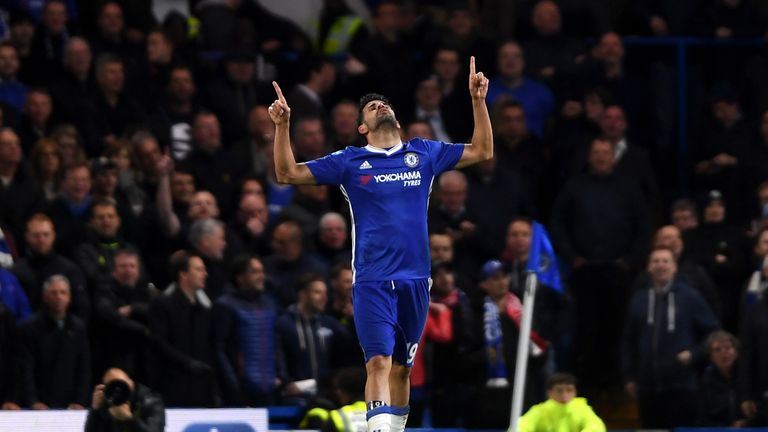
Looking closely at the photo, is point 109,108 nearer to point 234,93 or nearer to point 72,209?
point 234,93

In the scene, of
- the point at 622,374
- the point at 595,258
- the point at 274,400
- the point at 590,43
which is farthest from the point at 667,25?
the point at 274,400

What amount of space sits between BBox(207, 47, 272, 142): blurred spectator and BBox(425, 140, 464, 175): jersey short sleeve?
7220 millimetres

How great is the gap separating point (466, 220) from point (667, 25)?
17.6ft

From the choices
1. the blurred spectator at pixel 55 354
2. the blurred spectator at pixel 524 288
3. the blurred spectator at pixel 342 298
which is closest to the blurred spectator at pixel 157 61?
the blurred spectator at pixel 342 298

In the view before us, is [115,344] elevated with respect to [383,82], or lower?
lower

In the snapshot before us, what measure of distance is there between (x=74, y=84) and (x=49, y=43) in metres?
0.84

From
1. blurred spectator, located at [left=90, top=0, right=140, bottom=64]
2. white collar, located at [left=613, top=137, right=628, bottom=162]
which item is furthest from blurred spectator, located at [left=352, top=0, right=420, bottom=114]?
blurred spectator, located at [left=90, top=0, right=140, bottom=64]

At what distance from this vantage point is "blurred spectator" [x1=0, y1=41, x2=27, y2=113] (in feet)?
61.9

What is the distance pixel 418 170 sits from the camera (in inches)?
503

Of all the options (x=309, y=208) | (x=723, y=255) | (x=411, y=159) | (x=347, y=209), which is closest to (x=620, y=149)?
(x=723, y=255)

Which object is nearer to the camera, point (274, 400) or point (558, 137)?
point (274, 400)

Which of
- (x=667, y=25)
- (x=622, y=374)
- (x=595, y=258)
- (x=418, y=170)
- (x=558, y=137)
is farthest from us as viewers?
(x=667, y=25)

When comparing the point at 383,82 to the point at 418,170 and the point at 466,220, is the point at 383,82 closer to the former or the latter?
the point at 466,220

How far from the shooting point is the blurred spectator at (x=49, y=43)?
63.2 feet
